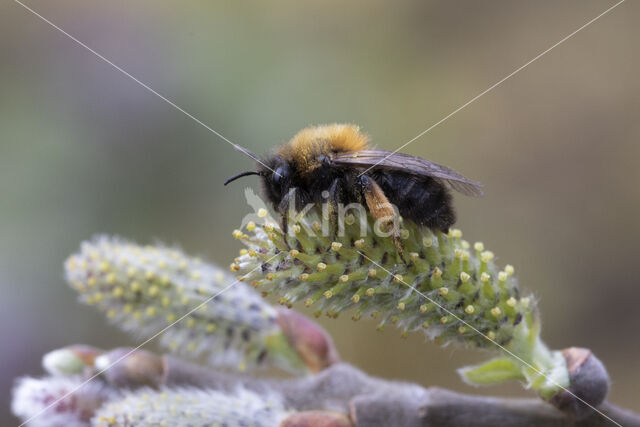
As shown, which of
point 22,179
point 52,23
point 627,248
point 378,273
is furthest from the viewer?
point 52,23

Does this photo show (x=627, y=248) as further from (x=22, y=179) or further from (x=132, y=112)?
(x=22, y=179)

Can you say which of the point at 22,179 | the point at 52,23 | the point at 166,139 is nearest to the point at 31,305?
the point at 22,179

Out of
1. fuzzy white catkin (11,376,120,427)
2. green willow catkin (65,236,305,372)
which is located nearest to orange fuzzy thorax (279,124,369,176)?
green willow catkin (65,236,305,372)

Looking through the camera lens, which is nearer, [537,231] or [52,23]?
[537,231]

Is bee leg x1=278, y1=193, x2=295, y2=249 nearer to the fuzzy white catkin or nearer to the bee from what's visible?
the bee

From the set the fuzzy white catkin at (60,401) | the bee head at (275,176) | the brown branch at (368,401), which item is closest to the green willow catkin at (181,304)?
the brown branch at (368,401)

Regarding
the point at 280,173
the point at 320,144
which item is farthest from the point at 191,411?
the point at 320,144
